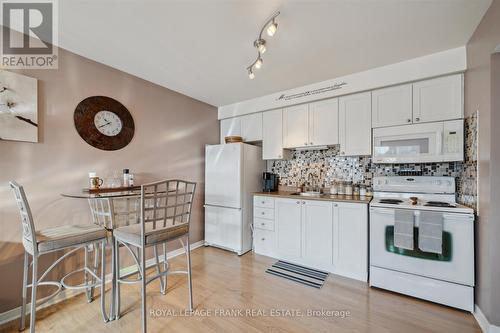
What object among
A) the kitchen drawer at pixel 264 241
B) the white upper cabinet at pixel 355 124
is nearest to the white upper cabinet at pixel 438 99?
the white upper cabinet at pixel 355 124

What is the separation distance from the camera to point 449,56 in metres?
2.03

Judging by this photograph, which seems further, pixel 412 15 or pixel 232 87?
pixel 232 87

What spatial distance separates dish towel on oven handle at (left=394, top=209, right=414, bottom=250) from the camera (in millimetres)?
1952

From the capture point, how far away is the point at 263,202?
3006mm

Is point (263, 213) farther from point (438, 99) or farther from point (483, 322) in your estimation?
point (438, 99)

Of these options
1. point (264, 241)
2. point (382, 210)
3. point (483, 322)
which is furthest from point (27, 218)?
point (483, 322)

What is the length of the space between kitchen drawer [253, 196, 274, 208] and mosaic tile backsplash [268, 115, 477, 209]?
628 mm

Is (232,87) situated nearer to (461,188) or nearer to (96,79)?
(96,79)

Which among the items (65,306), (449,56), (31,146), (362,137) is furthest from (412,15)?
(65,306)

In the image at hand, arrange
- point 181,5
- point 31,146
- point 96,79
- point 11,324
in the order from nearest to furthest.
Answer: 1. point 181,5
2. point 11,324
3. point 31,146
4. point 96,79

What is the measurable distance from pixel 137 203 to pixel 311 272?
7.07 feet

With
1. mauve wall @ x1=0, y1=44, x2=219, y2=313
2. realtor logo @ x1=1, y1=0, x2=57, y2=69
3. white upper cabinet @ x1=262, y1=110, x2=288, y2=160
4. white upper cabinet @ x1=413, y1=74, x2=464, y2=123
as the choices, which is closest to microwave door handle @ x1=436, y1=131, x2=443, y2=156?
white upper cabinet @ x1=413, y1=74, x2=464, y2=123

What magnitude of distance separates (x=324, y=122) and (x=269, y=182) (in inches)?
49.1

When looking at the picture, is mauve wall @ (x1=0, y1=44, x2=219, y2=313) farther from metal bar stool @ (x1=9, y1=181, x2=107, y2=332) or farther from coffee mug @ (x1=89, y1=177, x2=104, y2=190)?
metal bar stool @ (x1=9, y1=181, x2=107, y2=332)
